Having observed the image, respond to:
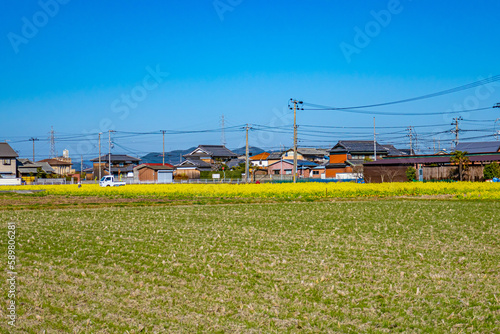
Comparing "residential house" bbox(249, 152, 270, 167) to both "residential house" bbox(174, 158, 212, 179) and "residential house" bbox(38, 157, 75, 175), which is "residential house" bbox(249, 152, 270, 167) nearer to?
"residential house" bbox(174, 158, 212, 179)

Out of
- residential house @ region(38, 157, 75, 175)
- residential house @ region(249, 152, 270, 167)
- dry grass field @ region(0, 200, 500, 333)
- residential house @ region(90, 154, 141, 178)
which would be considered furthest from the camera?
residential house @ region(249, 152, 270, 167)

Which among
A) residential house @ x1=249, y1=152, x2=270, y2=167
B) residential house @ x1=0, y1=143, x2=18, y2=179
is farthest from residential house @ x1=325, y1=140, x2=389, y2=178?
residential house @ x1=0, y1=143, x2=18, y2=179

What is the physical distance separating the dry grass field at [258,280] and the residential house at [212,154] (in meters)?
80.2

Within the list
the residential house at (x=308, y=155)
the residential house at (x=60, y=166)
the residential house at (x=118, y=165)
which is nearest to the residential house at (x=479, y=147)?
the residential house at (x=308, y=155)

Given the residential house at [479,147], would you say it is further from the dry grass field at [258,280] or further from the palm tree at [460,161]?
the dry grass field at [258,280]

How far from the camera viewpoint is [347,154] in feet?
255

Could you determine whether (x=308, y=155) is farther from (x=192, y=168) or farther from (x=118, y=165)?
(x=118, y=165)

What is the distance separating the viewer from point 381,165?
4934cm

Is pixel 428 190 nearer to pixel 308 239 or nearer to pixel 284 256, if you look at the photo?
pixel 308 239

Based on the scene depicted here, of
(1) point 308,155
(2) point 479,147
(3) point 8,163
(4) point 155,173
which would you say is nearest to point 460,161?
(2) point 479,147

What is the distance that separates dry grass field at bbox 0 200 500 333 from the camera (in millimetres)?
5648

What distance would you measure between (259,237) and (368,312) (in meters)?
5.66

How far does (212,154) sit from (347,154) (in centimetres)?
2984

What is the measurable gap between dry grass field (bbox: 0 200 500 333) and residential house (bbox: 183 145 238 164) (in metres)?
80.2
